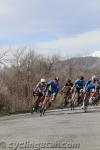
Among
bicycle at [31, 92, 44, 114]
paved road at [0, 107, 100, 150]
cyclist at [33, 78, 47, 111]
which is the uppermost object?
cyclist at [33, 78, 47, 111]

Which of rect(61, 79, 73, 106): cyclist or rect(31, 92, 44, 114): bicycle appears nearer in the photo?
rect(31, 92, 44, 114): bicycle

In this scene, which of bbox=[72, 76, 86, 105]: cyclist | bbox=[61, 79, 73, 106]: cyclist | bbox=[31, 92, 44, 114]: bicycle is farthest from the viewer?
bbox=[61, 79, 73, 106]: cyclist

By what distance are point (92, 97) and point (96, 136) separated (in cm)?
1593

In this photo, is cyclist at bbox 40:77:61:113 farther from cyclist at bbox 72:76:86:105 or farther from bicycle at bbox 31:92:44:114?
cyclist at bbox 72:76:86:105

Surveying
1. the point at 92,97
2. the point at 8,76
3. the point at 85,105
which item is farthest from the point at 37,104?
the point at 8,76

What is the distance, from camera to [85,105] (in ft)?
86.7

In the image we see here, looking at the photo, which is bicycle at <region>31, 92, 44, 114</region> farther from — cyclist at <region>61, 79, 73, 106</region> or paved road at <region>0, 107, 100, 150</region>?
paved road at <region>0, 107, 100, 150</region>

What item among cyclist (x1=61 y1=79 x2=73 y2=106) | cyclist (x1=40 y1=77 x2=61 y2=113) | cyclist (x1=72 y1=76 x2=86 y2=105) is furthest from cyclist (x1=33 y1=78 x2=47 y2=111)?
cyclist (x1=61 y1=79 x2=73 y2=106)

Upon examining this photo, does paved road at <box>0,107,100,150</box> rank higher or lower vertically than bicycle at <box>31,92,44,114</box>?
lower

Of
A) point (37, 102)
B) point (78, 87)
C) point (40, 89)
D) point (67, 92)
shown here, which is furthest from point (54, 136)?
point (67, 92)

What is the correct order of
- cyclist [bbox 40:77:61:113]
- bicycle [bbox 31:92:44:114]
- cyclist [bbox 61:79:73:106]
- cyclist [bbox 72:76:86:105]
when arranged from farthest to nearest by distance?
cyclist [bbox 61:79:73:106], cyclist [bbox 72:76:86:105], bicycle [bbox 31:92:44:114], cyclist [bbox 40:77:61:113]

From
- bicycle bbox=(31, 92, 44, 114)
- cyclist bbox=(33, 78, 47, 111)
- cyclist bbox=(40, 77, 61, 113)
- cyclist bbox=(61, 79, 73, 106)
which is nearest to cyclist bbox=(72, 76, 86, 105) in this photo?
cyclist bbox=(61, 79, 73, 106)

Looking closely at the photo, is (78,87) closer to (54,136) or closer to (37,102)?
(37,102)

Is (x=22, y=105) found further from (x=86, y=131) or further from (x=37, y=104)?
(x=86, y=131)
